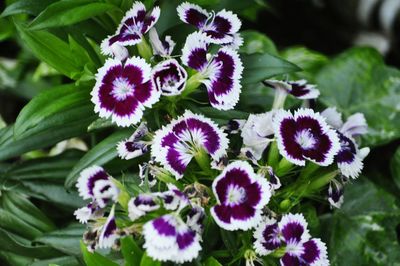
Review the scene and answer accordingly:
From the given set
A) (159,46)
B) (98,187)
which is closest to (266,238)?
(98,187)

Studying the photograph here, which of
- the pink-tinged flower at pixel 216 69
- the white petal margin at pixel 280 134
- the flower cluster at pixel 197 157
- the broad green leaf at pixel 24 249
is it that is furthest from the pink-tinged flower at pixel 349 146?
the broad green leaf at pixel 24 249

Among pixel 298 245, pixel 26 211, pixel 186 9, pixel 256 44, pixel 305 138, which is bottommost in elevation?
pixel 26 211

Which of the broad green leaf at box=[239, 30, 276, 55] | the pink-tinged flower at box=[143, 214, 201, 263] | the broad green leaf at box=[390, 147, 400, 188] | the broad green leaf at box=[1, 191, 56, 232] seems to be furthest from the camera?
the broad green leaf at box=[239, 30, 276, 55]

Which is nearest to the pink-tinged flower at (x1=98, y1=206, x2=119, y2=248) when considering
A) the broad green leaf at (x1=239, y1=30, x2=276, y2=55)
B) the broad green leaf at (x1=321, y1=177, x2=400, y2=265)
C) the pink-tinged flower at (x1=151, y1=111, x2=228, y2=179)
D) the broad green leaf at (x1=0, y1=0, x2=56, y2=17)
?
the pink-tinged flower at (x1=151, y1=111, x2=228, y2=179)

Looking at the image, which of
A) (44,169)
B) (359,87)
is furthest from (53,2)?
(359,87)

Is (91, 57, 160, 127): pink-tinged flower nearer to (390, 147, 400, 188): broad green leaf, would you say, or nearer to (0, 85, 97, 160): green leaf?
(0, 85, 97, 160): green leaf

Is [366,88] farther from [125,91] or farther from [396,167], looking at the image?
[125,91]

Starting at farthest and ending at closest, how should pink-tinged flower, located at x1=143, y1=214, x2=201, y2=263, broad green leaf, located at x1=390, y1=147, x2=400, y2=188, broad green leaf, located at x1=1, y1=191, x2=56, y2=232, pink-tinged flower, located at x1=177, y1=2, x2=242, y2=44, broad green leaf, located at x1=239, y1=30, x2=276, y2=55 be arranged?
broad green leaf, located at x1=239, y1=30, x2=276, y2=55, broad green leaf, located at x1=390, y1=147, x2=400, y2=188, broad green leaf, located at x1=1, y1=191, x2=56, y2=232, pink-tinged flower, located at x1=177, y1=2, x2=242, y2=44, pink-tinged flower, located at x1=143, y1=214, x2=201, y2=263

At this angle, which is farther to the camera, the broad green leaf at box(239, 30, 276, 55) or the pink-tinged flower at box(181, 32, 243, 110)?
the broad green leaf at box(239, 30, 276, 55)
